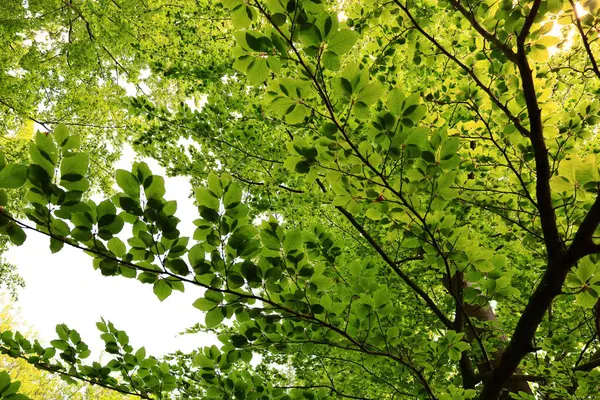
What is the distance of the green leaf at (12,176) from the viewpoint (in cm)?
86

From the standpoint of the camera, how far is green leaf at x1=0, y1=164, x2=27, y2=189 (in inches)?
33.9

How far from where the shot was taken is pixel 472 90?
80.4 inches

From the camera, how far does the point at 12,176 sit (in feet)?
2.84

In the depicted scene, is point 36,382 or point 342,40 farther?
point 36,382

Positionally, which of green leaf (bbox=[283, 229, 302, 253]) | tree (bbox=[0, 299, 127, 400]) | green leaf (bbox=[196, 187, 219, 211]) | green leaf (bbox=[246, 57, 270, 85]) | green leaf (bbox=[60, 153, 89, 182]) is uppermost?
green leaf (bbox=[246, 57, 270, 85])

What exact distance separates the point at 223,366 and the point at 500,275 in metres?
1.40

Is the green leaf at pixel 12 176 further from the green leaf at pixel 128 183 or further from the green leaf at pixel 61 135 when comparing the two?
the green leaf at pixel 128 183

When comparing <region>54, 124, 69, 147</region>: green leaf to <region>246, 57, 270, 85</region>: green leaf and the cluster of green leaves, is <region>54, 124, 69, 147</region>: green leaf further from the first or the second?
the cluster of green leaves

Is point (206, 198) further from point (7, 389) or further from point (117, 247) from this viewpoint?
point (7, 389)

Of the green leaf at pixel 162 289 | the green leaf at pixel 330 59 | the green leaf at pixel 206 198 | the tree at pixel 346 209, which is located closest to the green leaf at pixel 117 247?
the tree at pixel 346 209

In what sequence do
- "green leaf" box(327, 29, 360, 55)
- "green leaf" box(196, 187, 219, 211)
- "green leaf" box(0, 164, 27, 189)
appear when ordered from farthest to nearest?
1. "green leaf" box(196, 187, 219, 211)
2. "green leaf" box(327, 29, 360, 55)
3. "green leaf" box(0, 164, 27, 189)

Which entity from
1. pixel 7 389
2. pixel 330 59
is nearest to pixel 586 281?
pixel 330 59

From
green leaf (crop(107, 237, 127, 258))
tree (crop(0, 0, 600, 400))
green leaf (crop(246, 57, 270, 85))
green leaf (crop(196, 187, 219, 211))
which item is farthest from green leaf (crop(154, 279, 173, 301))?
green leaf (crop(246, 57, 270, 85))

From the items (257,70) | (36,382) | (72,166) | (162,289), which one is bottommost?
(36,382)
